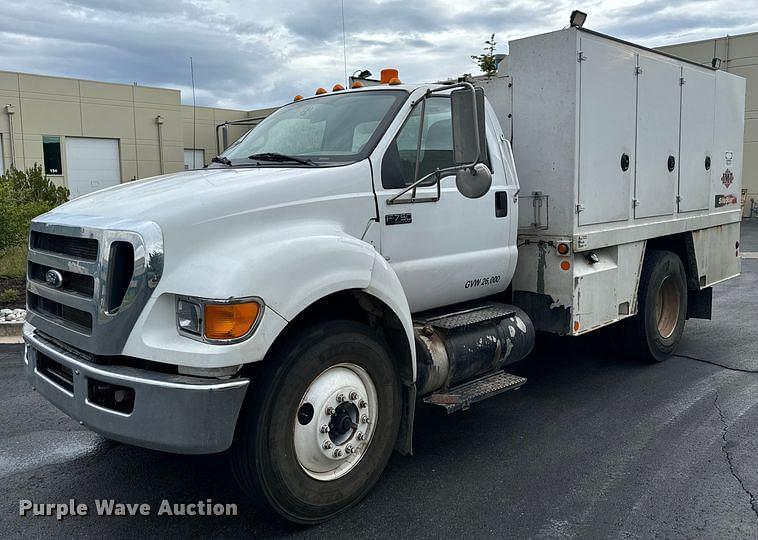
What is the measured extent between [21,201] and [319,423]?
34.0ft

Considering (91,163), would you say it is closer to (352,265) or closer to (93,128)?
(93,128)

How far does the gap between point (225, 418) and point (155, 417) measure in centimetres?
31

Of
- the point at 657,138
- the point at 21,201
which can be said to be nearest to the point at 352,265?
the point at 657,138

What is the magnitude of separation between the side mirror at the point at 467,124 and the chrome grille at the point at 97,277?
1.75 meters

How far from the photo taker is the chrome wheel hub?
3.52 meters

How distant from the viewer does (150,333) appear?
3.16 m

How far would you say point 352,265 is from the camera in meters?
3.62

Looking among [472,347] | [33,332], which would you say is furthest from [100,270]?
[472,347]

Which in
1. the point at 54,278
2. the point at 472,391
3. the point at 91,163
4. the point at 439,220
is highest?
the point at 91,163

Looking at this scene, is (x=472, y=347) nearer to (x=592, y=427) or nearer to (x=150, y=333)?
(x=592, y=427)

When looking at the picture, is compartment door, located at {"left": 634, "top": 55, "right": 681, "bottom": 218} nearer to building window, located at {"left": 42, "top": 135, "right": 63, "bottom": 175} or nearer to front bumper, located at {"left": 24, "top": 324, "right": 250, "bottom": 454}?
front bumper, located at {"left": 24, "top": 324, "right": 250, "bottom": 454}

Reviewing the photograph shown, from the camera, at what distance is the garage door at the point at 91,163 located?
3431 centimetres

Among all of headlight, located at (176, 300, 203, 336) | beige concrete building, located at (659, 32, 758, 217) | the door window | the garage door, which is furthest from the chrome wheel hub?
the garage door

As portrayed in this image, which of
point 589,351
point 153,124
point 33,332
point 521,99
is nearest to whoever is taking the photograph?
point 33,332
